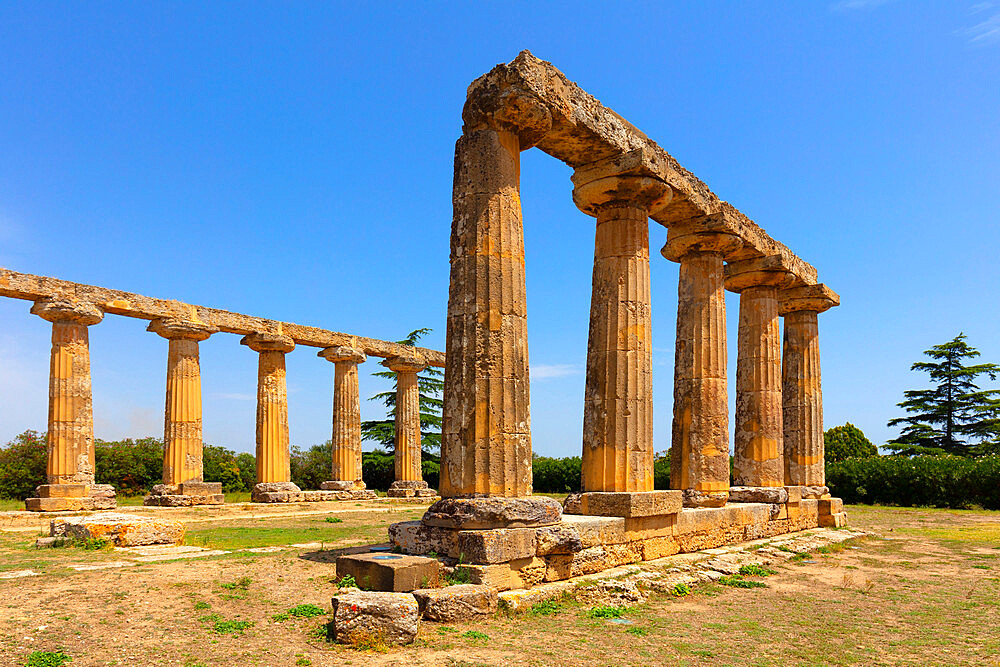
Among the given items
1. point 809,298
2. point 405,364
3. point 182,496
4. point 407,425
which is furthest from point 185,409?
point 809,298

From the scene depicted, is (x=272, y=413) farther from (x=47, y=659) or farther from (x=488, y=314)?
(x=47, y=659)

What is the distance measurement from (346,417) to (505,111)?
2071cm

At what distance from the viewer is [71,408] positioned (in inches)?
807

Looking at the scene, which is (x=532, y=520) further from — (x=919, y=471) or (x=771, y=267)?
(x=919, y=471)

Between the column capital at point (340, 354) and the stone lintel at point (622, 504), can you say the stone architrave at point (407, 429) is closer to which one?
the column capital at point (340, 354)

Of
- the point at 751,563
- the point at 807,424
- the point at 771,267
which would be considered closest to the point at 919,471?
the point at 807,424

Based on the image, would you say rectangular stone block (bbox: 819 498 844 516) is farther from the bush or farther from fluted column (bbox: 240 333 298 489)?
fluted column (bbox: 240 333 298 489)

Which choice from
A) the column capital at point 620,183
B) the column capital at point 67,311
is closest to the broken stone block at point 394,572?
the column capital at point 620,183

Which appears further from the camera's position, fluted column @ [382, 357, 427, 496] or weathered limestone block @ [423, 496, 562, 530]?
fluted column @ [382, 357, 427, 496]

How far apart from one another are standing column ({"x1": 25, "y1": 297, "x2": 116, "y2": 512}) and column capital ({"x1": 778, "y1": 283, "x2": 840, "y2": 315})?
63.0ft

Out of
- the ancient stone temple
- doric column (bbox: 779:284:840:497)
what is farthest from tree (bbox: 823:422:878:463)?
the ancient stone temple

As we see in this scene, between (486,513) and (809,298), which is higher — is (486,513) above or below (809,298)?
below

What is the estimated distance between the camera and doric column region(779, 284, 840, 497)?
18250mm

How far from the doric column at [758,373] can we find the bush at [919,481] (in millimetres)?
14804
